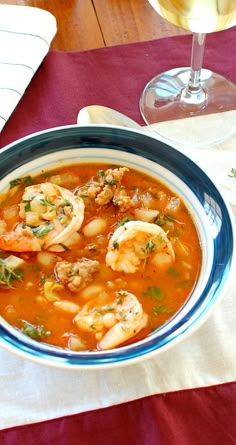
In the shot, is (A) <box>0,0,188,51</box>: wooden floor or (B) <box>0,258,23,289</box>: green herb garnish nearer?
(B) <box>0,258,23,289</box>: green herb garnish

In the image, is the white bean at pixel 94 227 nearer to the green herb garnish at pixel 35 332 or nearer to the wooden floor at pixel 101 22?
the green herb garnish at pixel 35 332

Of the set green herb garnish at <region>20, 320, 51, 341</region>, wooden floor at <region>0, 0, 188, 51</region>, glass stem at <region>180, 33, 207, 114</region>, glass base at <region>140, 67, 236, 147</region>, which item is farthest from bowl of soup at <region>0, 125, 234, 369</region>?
wooden floor at <region>0, 0, 188, 51</region>

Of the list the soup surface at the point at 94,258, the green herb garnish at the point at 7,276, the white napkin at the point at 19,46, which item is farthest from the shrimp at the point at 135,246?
the white napkin at the point at 19,46

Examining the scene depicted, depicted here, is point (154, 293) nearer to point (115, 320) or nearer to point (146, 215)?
point (115, 320)

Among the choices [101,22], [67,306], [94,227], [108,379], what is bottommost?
[108,379]

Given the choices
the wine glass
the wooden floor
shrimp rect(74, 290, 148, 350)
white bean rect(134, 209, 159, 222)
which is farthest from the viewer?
the wooden floor

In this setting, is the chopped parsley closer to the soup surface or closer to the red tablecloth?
the soup surface

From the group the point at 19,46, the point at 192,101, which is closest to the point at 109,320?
the point at 192,101
